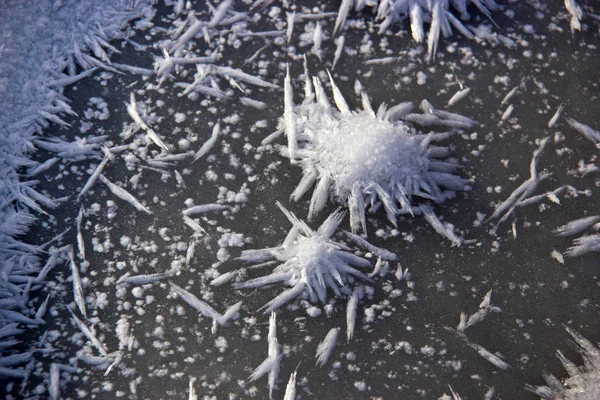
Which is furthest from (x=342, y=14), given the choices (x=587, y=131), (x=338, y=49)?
(x=587, y=131)

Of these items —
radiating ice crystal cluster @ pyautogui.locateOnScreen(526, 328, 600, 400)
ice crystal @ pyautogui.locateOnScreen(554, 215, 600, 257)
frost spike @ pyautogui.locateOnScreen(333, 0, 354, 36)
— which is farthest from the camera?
frost spike @ pyautogui.locateOnScreen(333, 0, 354, 36)

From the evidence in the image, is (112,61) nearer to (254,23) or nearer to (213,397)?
(254,23)

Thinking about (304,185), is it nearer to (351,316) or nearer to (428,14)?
(351,316)

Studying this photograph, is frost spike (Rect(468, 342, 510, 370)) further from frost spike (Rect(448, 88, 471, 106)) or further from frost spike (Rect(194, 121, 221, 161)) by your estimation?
frost spike (Rect(194, 121, 221, 161))

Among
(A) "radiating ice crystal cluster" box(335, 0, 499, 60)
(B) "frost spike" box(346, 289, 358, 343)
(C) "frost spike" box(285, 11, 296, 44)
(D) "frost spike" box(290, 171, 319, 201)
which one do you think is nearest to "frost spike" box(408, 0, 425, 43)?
(A) "radiating ice crystal cluster" box(335, 0, 499, 60)

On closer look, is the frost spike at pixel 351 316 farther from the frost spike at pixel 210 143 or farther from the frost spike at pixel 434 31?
the frost spike at pixel 434 31

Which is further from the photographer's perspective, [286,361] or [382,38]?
[382,38]

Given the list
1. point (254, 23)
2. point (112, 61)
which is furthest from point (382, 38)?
point (112, 61)
